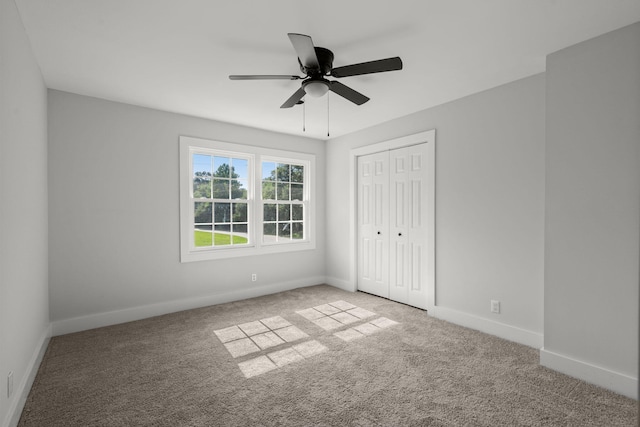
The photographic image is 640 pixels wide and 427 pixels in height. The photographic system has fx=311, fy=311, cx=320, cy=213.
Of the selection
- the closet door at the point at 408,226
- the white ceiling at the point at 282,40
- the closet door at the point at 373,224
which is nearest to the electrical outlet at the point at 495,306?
the closet door at the point at 408,226

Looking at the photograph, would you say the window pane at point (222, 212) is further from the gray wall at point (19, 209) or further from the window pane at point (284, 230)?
the gray wall at point (19, 209)

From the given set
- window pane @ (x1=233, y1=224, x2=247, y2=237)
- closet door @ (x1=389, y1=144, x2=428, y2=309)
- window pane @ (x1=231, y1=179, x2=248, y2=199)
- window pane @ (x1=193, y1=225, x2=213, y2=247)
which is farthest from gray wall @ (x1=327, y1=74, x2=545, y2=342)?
window pane @ (x1=193, y1=225, x2=213, y2=247)

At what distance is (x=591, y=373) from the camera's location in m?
2.35

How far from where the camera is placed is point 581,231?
2418 mm

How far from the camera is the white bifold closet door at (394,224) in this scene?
407cm

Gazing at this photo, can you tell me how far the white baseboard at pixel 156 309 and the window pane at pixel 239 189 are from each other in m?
1.39

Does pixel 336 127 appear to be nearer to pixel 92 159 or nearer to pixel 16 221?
pixel 92 159

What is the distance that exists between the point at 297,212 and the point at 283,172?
0.72 metres

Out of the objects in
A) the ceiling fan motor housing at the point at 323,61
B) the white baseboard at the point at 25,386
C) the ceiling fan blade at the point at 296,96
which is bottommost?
the white baseboard at the point at 25,386

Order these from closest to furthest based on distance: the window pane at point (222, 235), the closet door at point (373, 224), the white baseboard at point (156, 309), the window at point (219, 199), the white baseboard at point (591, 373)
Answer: the white baseboard at point (591, 373) → the white baseboard at point (156, 309) → the window at point (219, 199) → the window pane at point (222, 235) → the closet door at point (373, 224)

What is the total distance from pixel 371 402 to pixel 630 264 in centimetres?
207

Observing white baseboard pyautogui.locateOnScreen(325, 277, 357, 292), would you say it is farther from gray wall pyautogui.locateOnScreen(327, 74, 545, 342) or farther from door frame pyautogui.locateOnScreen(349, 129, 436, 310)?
gray wall pyautogui.locateOnScreen(327, 74, 545, 342)

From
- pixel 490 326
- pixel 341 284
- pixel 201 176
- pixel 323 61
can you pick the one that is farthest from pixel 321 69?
pixel 341 284

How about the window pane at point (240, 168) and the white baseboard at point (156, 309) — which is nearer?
the white baseboard at point (156, 309)
